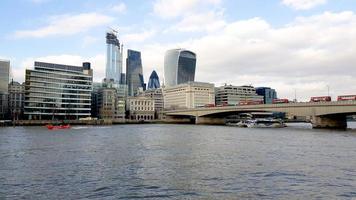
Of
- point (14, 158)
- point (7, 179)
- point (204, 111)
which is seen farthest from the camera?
point (204, 111)

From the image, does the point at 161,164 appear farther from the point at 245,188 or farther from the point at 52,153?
the point at 52,153

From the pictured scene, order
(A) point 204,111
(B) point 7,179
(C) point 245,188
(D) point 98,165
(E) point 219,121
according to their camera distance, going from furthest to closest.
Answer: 1. (E) point 219,121
2. (A) point 204,111
3. (D) point 98,165
4. (B) point 7,179
5. (C) point 245,188

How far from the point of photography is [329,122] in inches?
4683

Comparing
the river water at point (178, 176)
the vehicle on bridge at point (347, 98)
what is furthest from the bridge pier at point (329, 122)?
the river water at point (178, 176)

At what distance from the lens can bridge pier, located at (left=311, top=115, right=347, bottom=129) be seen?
4606 inches

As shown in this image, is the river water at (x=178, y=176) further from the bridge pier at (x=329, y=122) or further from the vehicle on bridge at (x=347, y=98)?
the bridge pier at (x=329, y=122)

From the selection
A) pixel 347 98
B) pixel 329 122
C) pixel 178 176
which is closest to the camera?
pixel 178 176

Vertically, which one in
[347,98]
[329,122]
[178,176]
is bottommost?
[178,176]

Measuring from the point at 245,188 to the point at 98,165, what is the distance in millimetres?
17041

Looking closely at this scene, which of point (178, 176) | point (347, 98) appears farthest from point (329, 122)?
point (178, 176)

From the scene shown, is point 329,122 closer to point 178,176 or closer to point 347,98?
point 347,98

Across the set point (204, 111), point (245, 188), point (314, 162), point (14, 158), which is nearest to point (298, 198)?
point (245, 188)

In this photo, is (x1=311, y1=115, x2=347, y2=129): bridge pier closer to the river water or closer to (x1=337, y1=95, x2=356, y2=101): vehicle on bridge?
(x1=337, y1=95, x2=356, y2=101): vehicle on bridge

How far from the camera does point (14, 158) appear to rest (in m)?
43.6
